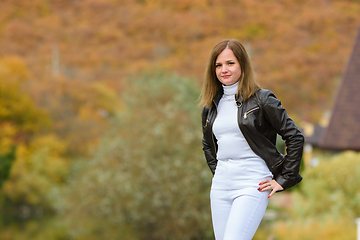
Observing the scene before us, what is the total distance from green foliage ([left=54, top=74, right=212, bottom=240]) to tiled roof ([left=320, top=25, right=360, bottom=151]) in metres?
5.75

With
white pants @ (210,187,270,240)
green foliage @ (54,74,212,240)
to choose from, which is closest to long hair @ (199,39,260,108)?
white pants @ (210,187,270,240)

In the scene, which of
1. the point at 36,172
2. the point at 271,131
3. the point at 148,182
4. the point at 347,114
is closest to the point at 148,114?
the point at 148,182

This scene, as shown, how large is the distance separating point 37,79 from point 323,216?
3489 cm

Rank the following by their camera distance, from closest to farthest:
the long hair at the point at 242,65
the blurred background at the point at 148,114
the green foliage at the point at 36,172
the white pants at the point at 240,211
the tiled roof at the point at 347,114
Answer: the white pants at the point at 240,211 < the long hair at the point at 242,65 < the tiled roof at the point at 347,114 < the blurred background at the point at 148,114 < the green foliage at the point at 36,172

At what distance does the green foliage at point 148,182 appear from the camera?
634 inches

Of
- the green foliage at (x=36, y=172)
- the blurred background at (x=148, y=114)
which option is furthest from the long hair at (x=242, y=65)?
the green foliage at (x=36, y=172)

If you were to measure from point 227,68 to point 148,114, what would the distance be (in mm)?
15435

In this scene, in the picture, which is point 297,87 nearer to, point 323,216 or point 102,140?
point 102,140

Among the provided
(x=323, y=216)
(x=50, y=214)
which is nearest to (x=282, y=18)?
(x=50, y=214)

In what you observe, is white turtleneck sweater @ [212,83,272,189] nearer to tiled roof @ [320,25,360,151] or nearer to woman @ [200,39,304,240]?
woman @ [200,39,304,240]

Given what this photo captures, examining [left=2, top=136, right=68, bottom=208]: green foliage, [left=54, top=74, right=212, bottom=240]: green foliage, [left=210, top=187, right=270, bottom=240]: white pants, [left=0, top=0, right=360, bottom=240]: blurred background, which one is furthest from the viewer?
[left=2, top=136, right=68, bottom=208]: green foliage

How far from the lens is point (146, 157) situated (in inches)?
666

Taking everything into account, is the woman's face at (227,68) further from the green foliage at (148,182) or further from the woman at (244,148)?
the green foliage at (148,182)

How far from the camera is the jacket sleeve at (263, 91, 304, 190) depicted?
253 cm
